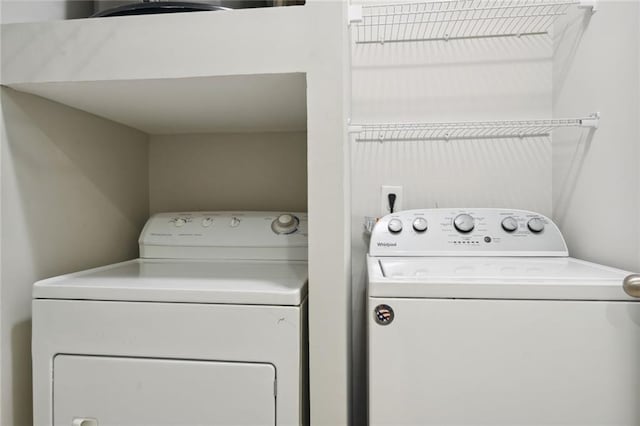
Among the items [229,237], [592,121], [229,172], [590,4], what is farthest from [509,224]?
[229,172]

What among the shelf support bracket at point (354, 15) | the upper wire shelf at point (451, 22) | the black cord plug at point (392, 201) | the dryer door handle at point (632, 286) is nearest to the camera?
the dryer door handle at point (632, 286)

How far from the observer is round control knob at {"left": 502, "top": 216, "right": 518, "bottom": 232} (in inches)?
50.3

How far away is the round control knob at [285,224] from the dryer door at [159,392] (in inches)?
21.1

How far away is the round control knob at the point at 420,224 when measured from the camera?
51.7 inches

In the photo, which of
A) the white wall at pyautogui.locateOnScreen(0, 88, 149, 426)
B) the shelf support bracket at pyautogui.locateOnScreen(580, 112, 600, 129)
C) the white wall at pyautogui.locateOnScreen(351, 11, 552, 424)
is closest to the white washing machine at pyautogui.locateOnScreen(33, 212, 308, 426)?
the white wall at pyautogui.locateOnScreen(0, 88, 149, 426)

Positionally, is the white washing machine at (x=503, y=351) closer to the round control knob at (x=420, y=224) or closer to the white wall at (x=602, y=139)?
the white wall at (x=602, y=139)

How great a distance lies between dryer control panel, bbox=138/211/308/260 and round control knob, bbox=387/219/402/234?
0.30 m

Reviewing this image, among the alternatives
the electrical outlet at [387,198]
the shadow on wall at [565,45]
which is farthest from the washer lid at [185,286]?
the shadow on wall at [565,45]

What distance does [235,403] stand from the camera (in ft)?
2.61

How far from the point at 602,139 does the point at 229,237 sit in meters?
1.20

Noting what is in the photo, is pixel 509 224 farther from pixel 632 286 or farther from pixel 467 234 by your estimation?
pixel 632 286

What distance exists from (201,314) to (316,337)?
0.25 m

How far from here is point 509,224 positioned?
50.5 inches

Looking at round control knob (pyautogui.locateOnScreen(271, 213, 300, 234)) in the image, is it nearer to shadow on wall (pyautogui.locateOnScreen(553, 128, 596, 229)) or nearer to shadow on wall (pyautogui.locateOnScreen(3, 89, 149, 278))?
shadow on wall (pyautogui.locateOnScreen(3, 89, 149, 278))
